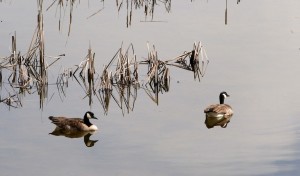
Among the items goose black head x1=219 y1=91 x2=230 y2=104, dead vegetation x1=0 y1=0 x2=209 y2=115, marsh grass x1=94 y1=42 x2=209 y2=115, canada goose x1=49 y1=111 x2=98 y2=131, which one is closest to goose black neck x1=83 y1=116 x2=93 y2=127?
canada goose x1=49 y1=111 x2=98 y2=131

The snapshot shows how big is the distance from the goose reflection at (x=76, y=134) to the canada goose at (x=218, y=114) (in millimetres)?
2182

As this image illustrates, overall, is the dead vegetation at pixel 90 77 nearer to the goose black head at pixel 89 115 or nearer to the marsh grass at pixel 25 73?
the marsh grass at pixel 25 73

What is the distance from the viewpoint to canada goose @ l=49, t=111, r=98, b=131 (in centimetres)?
1553

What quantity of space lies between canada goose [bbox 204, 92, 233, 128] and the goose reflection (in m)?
2.18

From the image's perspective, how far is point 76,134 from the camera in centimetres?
1620

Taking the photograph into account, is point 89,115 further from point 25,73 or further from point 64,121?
point 25,73

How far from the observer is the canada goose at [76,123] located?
15531 millimetres

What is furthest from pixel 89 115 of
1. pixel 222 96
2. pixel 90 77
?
pixel 222 96

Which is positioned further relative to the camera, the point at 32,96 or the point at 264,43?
the point at 264,43

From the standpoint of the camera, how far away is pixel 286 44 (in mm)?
21312

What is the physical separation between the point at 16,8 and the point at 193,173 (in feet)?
41.6

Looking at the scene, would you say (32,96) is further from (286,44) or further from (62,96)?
(286,44)

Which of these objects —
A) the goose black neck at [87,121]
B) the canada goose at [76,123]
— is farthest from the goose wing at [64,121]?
the goose black neck at [87,121]

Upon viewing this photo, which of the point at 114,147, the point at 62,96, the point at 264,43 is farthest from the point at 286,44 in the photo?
the point at 114,147
